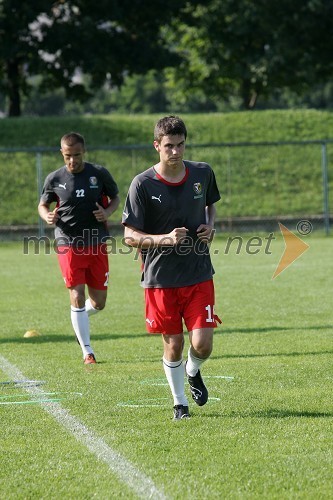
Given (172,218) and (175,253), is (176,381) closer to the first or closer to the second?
(175,253)

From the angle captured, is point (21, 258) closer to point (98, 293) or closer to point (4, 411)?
point (98, 293)

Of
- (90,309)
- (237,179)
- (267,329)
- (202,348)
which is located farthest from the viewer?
(237,179)

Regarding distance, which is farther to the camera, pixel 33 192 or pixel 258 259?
pixel 33 192

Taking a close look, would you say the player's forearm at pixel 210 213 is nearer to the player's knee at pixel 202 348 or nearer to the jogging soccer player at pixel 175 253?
the jogging soccer player at pixel 175 253

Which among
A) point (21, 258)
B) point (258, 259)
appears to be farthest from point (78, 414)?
point (21, 258)

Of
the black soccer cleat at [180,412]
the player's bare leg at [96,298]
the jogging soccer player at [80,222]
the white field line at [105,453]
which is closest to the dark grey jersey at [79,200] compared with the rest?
the jogging soccer player at [80,222]

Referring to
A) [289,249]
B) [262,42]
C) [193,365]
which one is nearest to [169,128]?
[193,365]

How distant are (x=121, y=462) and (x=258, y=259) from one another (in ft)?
54.2

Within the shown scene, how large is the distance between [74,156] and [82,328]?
170cm

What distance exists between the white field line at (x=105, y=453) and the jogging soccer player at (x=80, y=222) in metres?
2.00

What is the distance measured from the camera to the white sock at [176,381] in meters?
6.93

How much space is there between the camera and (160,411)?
714cm

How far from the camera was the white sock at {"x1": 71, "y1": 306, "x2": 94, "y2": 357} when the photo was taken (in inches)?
383

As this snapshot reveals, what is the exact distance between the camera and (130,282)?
17906 mm
